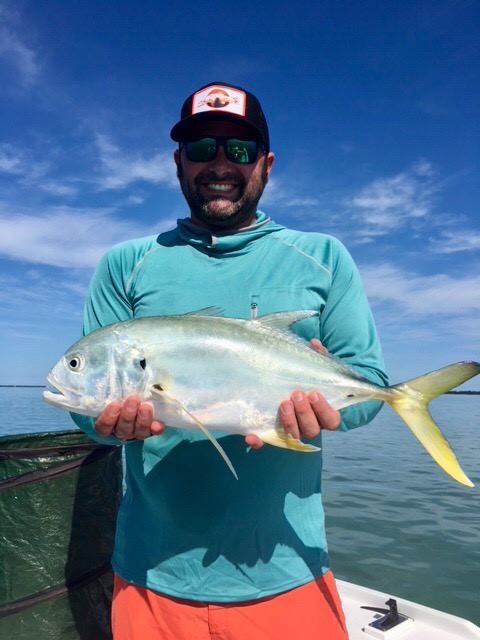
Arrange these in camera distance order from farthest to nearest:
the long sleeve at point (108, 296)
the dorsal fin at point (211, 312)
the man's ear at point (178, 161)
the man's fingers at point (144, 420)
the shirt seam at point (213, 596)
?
the man's ear at point (178, 161), the long sleeve at point (108, 296), the dorsal fin at point (211, 312), the shirt seam at point (213, 596), the man's fingers at point (144, 420)

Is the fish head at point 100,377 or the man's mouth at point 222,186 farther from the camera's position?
the man's mouth at point 222,186

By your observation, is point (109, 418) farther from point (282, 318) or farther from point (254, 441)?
point (282, 318)

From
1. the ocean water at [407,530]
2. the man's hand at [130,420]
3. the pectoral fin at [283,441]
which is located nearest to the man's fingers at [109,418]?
the man's hand at [130,420]

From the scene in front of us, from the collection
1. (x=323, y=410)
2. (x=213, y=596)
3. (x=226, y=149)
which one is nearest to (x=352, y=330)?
(x=323, y=410)

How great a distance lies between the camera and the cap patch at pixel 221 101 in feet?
9.98

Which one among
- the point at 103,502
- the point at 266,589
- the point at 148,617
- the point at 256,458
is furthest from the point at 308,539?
the point at 103,502

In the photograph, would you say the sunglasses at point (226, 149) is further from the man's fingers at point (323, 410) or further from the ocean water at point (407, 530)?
the ocean water at point (407, 530)

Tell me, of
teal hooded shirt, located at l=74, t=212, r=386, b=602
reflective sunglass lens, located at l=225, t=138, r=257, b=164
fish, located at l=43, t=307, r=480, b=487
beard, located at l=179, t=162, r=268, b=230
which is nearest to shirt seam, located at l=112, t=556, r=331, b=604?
teal hooded shirt, located at l=74, t=212, r=386, b=602

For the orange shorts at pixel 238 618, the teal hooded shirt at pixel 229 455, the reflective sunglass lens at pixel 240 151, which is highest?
the reflective sunglass lens at pixel 240 151

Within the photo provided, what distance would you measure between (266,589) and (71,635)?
2028mm

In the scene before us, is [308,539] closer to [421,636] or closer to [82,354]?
[82,354]

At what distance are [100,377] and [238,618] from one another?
132 centimetres

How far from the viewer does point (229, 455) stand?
8.64 feet

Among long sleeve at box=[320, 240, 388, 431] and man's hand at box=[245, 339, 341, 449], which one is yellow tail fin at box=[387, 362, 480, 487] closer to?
long sleeve at box=[320, 240, 388, 431]
